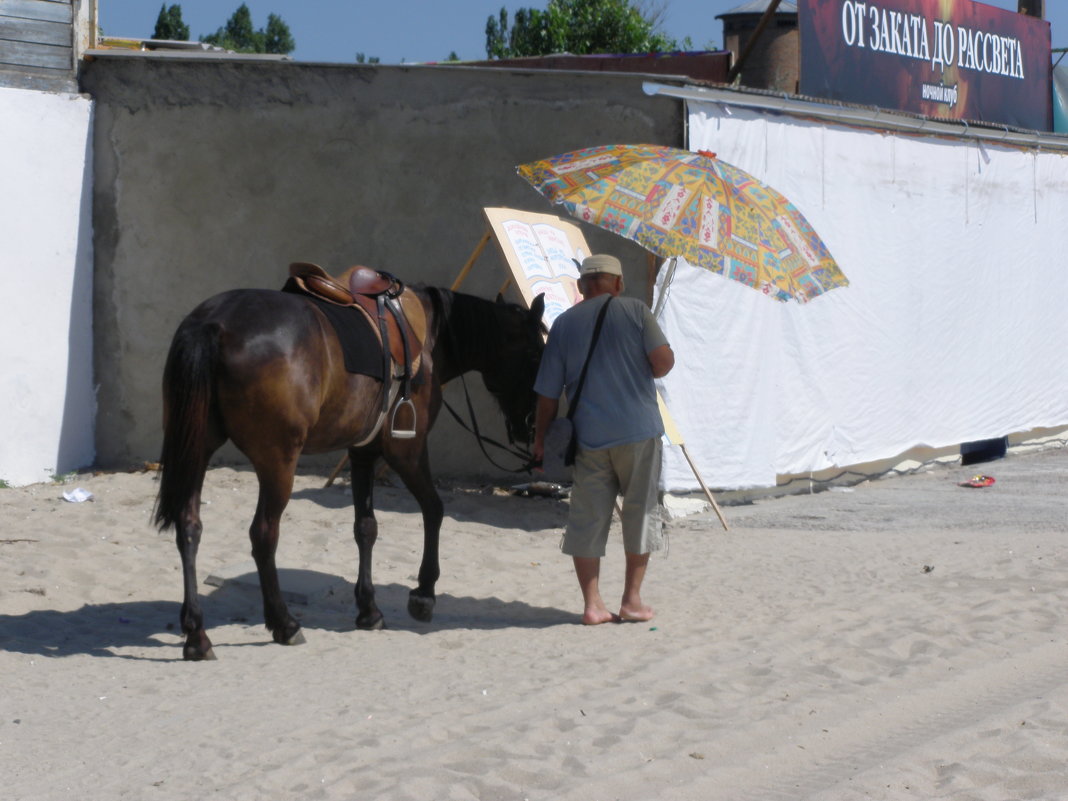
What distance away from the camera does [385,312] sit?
6582 millimetres

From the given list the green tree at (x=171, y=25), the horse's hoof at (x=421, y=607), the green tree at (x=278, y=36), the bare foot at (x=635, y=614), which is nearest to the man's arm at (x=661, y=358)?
the bare foot at (x=635, y=614)

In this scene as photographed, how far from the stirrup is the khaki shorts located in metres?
0.87

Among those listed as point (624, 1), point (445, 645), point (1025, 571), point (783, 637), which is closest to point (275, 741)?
point (445, 645)

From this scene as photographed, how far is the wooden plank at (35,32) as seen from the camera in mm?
9984

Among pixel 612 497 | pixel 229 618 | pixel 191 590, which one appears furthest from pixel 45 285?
pixel 612 497

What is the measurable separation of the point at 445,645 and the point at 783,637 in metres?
1.60

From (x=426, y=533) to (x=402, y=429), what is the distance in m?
0.59

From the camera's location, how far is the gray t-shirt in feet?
20.4

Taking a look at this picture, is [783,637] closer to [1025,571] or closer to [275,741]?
[1025,571]

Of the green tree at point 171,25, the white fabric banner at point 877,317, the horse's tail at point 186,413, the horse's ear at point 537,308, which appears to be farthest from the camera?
the green tree at point 171,25

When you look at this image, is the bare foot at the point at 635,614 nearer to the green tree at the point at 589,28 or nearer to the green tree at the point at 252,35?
the green tree at the point at 589,28

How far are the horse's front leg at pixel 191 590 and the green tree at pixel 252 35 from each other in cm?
5968

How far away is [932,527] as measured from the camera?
9344 millimetres

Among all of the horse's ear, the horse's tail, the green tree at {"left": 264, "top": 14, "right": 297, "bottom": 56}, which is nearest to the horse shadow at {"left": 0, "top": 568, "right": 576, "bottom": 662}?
the horse's tail
